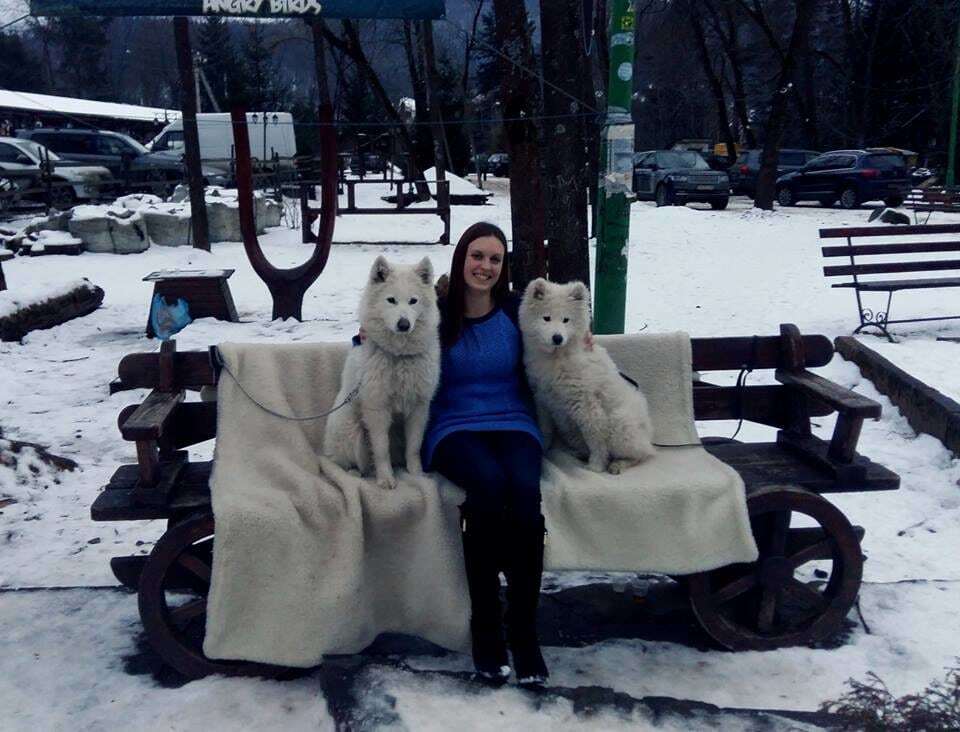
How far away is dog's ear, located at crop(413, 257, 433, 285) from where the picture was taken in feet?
11.3

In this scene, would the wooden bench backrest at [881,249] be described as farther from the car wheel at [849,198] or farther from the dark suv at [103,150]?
the dark suv at [103,150]

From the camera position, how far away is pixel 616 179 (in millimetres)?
5789

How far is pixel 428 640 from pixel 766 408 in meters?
1.96

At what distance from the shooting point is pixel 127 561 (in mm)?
3494

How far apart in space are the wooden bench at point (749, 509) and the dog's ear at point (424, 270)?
95cm

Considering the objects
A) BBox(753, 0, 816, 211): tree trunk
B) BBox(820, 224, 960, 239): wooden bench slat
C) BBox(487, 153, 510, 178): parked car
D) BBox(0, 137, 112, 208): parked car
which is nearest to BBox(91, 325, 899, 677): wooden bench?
BBox(820, 224, 960, 239): wooden bench slat

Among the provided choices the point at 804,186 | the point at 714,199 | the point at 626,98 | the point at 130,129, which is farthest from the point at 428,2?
the point at 130,129

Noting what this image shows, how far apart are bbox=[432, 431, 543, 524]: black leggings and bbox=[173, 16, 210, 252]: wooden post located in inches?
362

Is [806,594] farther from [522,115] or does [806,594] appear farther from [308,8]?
[308,8]

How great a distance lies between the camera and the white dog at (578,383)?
354cm

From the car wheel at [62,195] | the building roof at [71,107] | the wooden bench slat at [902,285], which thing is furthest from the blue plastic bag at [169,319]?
the building roof at [71,107]

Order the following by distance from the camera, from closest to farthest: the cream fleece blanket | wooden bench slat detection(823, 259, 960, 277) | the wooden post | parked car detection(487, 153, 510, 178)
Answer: the cream fleece blanket → wooden bench slat detection(823, 259, 960, 277) → the wooden post → parked car detection(487, 153, 510, 178)

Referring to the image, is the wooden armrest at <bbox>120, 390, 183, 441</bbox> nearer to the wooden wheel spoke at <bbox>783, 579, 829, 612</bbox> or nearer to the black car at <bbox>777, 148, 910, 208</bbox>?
the wooden wheel spoke at <bbox>783, 579, 829, 612</bbox>

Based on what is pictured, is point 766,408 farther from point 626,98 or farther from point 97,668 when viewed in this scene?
point 97,668
